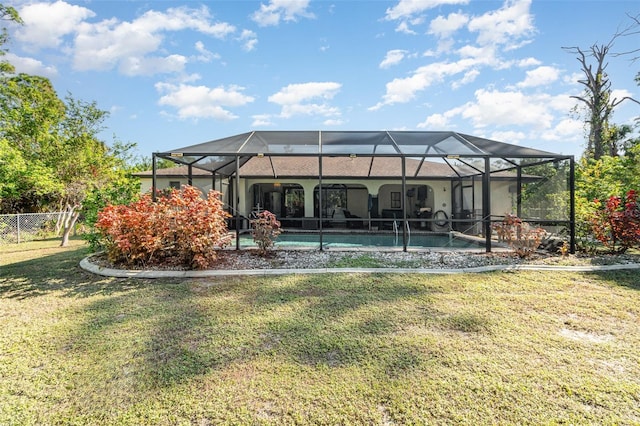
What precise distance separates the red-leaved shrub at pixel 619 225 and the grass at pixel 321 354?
10.7ft

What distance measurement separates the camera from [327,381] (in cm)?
247

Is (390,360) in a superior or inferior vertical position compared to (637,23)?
inferior

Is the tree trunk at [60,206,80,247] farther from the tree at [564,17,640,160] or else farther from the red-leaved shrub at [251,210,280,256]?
the tree at [564,17,640,160]

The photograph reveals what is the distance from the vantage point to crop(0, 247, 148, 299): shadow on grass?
196 inches

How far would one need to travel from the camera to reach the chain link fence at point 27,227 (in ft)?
36.3

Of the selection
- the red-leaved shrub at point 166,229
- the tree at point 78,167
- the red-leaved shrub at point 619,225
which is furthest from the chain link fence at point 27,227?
the red-leaved shrub at point 619,225

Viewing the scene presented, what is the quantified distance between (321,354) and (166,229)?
460 centimetres

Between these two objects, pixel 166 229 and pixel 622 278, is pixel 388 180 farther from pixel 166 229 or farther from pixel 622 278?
pixel 166 229

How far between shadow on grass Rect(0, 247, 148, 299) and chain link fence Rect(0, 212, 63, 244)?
18.7 feet

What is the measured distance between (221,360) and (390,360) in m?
1.56

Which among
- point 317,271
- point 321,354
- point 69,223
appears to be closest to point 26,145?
point 69,223

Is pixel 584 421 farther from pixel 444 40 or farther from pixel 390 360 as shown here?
pixel 444 40

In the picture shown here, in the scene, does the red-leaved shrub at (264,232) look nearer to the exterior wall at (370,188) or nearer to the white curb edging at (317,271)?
the white curb edging at (317,271)

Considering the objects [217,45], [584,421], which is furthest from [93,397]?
[217,45]
